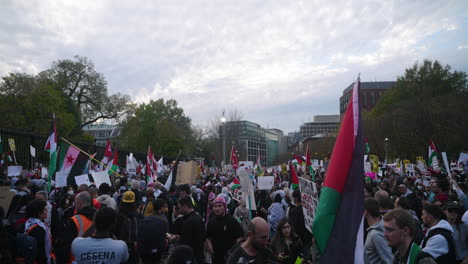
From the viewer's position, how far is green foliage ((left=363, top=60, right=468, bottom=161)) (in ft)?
112

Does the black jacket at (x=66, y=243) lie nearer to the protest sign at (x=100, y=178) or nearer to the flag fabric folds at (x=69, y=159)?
the protest sign at (x=100, y=178)

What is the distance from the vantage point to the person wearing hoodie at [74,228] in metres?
5.09

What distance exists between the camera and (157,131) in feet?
202

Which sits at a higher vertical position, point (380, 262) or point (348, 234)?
point (348, 234)

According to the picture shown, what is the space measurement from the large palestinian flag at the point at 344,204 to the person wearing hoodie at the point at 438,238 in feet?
7.44

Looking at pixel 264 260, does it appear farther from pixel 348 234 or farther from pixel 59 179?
pixel 59 179

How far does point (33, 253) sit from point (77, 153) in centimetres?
621

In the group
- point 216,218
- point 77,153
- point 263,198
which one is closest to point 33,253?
point 216,218

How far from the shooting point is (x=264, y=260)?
3.92m

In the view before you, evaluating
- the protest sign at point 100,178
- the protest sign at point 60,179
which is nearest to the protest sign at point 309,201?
the protest sign at point 100,178

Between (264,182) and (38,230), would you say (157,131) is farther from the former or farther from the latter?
(38,230)

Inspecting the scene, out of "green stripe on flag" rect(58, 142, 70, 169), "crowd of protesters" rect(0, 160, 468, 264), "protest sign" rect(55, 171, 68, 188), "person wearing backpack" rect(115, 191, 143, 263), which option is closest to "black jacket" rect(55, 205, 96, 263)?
"crowd of protesters" rect(0, 160, 468, 264)

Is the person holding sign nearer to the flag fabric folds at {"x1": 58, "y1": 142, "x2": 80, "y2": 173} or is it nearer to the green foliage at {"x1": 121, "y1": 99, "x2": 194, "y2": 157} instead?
the flag fabric folds at {"x1": 58, "y1": 142, "x2": 80, "y2": 173}

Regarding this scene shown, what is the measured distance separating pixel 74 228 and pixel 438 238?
499cm
